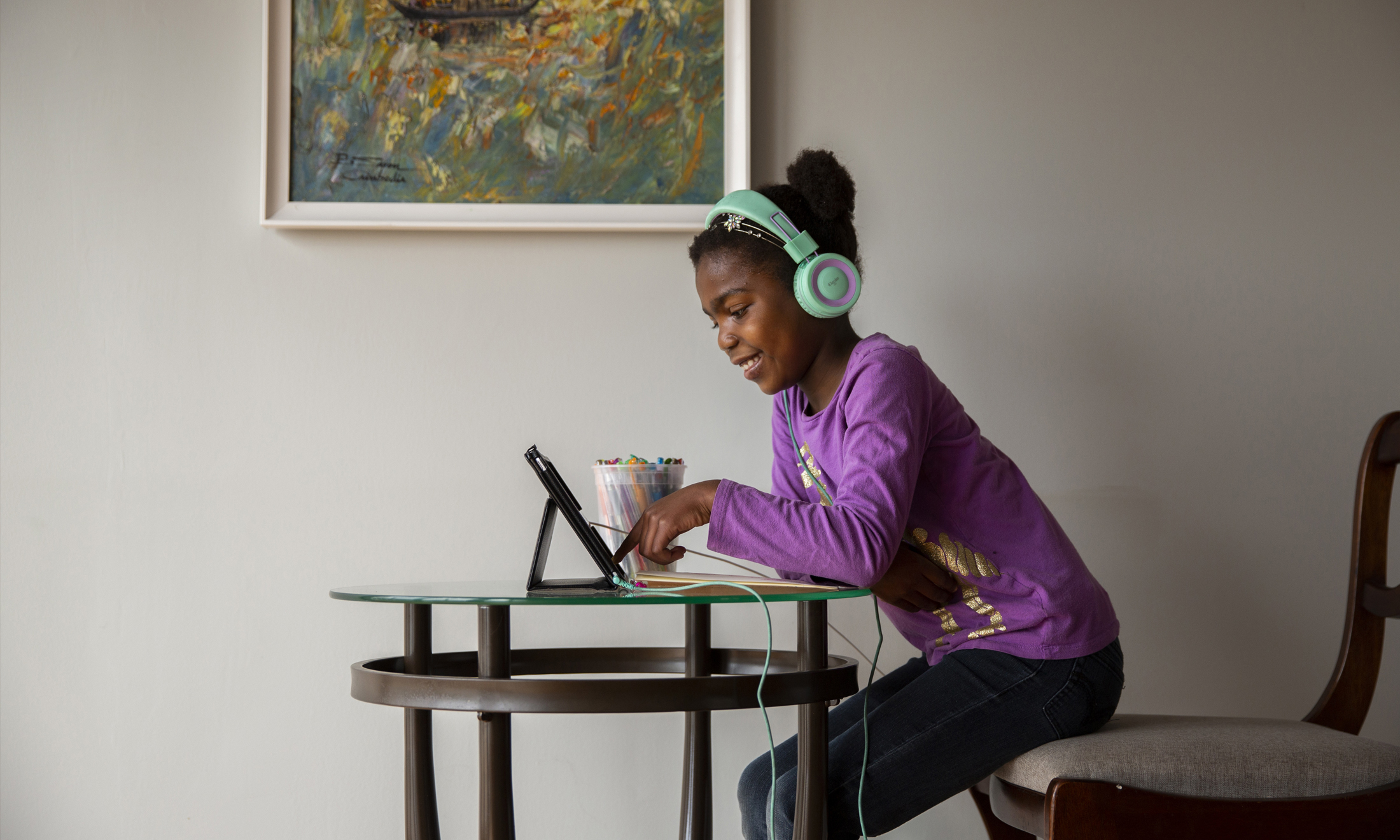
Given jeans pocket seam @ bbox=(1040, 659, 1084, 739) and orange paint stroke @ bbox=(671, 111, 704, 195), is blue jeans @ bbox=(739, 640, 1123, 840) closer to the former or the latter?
jeans pocket seam @ bbox=(1040, 659, 1084, 739)

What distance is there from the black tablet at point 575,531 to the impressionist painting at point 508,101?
29.5 inches

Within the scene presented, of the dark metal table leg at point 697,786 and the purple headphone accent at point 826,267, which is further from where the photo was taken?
the dark metal table leg at point 697,786

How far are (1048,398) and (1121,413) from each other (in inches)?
5.8

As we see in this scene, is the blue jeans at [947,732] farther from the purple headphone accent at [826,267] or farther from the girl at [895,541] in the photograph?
the purple headphone accent at [826,267]

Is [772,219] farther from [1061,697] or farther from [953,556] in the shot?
[1061,697]

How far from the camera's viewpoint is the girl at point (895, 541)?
116 centimetres

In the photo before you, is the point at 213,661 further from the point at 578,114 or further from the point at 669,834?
the point at 578,114

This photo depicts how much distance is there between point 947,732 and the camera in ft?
3.97

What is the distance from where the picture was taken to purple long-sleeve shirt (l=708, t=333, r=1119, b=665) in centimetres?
114

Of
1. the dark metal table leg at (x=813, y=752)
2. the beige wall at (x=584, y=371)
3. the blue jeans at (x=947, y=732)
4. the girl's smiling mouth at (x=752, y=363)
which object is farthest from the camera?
the beige wall at (x=584, y=371)
